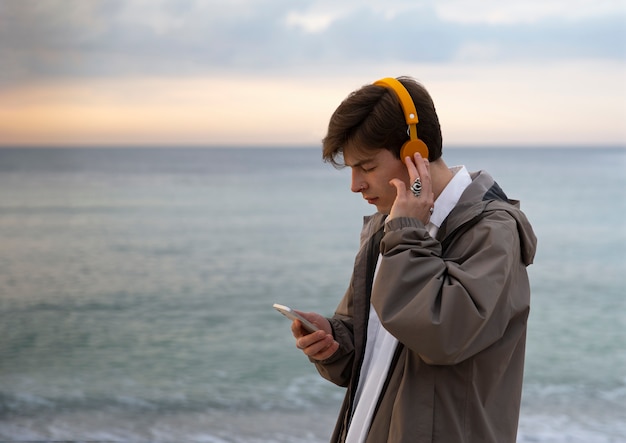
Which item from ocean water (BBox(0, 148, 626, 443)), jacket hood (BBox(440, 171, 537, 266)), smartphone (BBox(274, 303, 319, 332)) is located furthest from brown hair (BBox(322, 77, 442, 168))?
ocean water (BBox(0, 148, 626, 443))

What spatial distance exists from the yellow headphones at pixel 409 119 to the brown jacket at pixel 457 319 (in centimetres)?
13

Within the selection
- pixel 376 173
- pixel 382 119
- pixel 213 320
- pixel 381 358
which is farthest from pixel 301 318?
pixel 213 320

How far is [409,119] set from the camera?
5.00 feet

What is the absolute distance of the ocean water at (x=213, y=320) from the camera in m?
6.15

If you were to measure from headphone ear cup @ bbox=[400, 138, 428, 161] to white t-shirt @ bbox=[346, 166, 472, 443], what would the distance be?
0.09m

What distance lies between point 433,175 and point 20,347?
8.43 m

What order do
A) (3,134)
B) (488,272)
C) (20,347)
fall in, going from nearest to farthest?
(488,272)
(20,347)
(3,134)

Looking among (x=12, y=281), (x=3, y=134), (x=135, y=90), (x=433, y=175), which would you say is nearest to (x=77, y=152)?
(x=135, y=90)

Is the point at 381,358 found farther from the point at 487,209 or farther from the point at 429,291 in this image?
the point at 487,209

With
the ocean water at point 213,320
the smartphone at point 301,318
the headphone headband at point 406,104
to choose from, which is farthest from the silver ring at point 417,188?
the ocean water at point 213,320

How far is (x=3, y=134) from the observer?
23.1 m

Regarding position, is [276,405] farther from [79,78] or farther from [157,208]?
[79,78]

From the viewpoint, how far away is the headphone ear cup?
153 cm

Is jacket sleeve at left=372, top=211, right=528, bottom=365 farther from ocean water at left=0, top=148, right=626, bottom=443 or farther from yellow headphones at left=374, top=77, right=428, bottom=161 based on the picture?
ocean water at left=0, top=148, right=626, bottom=443
